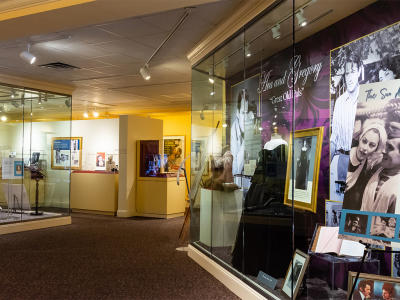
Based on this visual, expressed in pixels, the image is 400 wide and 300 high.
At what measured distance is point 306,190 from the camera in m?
3.80

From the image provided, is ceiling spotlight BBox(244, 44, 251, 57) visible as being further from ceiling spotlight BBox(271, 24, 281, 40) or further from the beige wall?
the beige wall

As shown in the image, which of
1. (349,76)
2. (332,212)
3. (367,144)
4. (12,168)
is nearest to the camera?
(367,144)

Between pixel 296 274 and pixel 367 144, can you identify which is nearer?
pixel 367 144

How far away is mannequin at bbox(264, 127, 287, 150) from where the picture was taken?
11.7ft

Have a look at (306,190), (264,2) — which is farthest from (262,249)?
(264,2)

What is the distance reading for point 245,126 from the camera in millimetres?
4266

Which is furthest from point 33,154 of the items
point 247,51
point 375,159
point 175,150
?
point 375,159

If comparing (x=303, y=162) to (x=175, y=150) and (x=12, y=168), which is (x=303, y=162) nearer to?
(x=12, y=168)

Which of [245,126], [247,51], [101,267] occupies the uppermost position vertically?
[247,51]

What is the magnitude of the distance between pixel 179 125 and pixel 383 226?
35.3 ft

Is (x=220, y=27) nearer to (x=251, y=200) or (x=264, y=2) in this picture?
(x=264, y=2)

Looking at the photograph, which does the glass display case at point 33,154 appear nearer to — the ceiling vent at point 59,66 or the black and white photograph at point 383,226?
the ceiling vent at point 59,66

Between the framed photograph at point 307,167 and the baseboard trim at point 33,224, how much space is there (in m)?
6.02

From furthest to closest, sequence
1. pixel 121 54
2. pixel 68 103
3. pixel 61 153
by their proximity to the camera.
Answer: pixel 68 103
pixel 61 153
pixel 121 54
